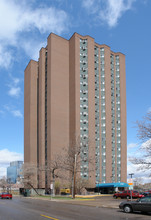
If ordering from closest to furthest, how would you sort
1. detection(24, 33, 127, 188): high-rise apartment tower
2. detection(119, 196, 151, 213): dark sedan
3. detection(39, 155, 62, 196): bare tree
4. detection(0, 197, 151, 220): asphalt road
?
detection(0, 197, 151, 220): asphalt road, detection(119, 196, 151, 213): dark sedan, detection(39, 155, 62, 196): bare tree, detection(24, 33, 127, 188): high-rise apartment tower

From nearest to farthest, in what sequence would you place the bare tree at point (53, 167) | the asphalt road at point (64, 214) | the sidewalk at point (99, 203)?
1. the asphalt road at point (64, 214)
2. the sidewalk at point (99, 203)
3. the bare tree at point (53, 167)

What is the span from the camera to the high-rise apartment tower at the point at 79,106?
86.9 m

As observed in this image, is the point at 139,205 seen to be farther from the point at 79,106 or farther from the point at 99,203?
the point at 79,106

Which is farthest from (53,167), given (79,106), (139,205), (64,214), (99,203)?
(79,106)

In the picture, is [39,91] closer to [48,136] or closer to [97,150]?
[48,136]

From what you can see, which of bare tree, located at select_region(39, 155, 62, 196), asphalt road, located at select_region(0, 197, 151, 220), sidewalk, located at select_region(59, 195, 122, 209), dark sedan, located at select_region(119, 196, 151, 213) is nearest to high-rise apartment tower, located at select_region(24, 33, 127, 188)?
bare tree, located at select_region(39, 155, 62, 196)

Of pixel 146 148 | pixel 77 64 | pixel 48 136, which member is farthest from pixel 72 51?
pixel 146 148

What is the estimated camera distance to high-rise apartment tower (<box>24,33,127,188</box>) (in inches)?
3423

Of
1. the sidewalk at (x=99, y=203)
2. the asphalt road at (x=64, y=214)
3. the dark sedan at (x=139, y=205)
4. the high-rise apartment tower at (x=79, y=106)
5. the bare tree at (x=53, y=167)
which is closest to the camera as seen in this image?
the asphalt road at (x=64, y=214)

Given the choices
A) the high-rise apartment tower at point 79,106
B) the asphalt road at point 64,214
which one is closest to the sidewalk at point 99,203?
the asphalt road at point 64,214

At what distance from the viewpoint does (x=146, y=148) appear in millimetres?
24453

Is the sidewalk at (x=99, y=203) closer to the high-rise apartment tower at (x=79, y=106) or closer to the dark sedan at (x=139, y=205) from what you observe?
the dark sedan at (x=139, y=205)

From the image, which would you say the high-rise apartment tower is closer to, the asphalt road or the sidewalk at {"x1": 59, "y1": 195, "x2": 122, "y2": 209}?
the sidewalk at {"x1": 59, "y1": 195, "x2": 122, "y2": 209}

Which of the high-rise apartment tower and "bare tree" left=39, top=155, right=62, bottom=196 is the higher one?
the high-rise apartment tower
